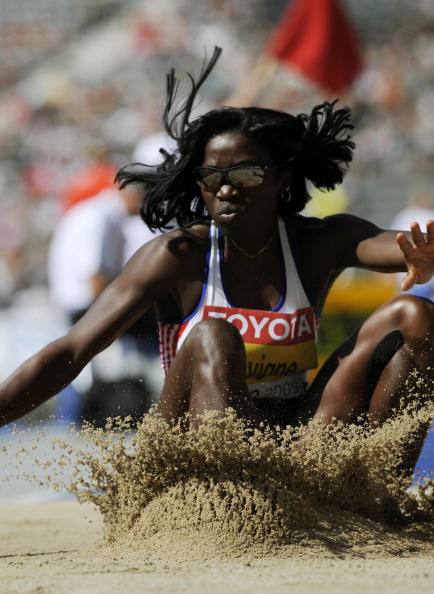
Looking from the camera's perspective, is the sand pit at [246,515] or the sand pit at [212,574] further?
the sand pit at [246,515]

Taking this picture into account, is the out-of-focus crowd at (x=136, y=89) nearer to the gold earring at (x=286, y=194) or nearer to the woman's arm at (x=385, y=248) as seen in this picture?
the gold earring at (x=286, y=194)

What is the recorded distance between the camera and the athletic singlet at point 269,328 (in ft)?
11.6

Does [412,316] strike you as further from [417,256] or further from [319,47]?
[319,47]

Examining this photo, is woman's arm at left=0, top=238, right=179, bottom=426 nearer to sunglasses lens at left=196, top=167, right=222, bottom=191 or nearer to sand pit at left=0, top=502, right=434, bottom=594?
sunglasses lens at left=196, top=167, right=222, bottom=191

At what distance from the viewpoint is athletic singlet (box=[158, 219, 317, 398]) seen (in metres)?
3.54

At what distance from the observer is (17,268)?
1426 centimetres

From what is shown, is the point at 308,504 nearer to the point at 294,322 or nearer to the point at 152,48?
the point at 294,322

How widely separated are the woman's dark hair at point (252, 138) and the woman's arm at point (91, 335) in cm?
37

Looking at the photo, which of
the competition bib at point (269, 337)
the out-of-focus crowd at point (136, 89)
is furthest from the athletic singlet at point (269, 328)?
the out-of-focus crowd at point (136, 89)

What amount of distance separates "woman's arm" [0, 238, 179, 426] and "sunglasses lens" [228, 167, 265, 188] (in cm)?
34

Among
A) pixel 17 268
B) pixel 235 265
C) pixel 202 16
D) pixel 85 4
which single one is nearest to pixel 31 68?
pixel 85 4

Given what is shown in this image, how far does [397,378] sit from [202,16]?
14372 millimetres

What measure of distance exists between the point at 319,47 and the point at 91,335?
25.9ft

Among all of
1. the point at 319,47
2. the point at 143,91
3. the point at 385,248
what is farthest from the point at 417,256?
Answer: the point at 143,91
